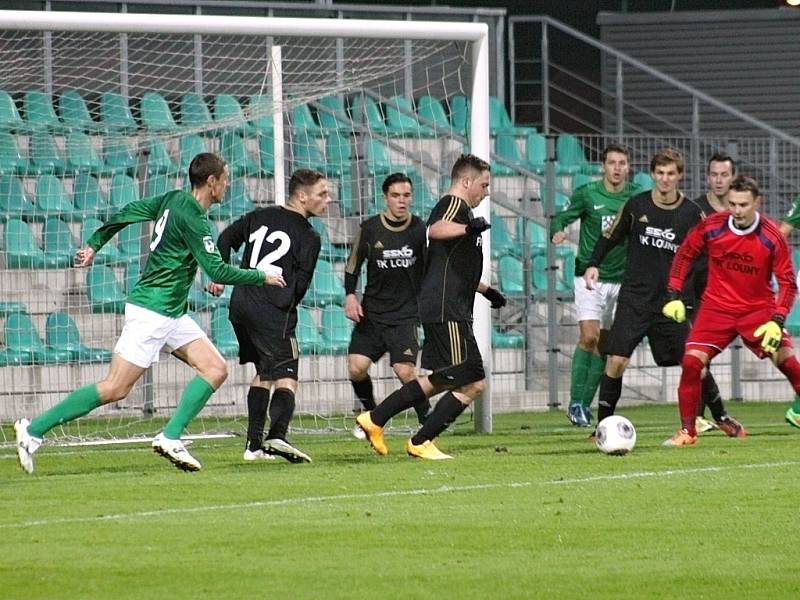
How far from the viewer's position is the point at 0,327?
14133 millimetres

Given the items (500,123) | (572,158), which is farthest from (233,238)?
(572,158)

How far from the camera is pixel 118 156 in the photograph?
1489cm

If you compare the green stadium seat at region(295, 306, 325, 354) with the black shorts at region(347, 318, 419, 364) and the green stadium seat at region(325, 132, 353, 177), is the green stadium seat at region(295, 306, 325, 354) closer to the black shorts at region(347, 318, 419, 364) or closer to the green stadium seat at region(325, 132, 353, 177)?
the green stadium seat at region(325, 132, 353, 177)

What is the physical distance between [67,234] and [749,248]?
629 cm

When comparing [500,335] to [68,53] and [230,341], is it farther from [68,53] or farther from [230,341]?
[68,53]

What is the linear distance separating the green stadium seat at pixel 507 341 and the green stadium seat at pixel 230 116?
3212 millimetres

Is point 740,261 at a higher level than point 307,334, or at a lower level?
higher

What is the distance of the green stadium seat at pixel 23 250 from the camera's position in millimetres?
14375

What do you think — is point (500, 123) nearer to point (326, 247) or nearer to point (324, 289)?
point (326, 247)

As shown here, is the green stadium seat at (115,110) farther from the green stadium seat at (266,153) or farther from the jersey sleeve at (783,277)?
the jersey sleeve at (783,277)

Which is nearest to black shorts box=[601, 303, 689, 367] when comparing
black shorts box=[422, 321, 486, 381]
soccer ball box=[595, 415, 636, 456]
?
soccer ball box=[595, 415, 636, 456]

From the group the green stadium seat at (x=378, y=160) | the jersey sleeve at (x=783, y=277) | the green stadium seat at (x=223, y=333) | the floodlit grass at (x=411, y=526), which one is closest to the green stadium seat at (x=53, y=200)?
the green stadium seat at (x=223, y=333)

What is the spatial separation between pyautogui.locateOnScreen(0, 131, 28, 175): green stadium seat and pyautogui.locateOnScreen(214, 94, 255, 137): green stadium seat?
5.51 feet

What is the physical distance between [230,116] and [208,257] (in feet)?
16.0
